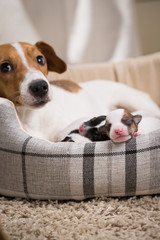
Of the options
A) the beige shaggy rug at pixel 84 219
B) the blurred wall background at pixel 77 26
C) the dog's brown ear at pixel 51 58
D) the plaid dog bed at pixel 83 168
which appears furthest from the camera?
the blurred wall background at pixel 77 26

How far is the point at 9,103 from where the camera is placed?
1.35m

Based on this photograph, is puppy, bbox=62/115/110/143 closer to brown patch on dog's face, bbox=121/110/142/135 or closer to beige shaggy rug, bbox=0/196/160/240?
brown patch on dog's face, bbox=121/110/142/135

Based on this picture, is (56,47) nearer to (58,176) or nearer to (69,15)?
(69,15)

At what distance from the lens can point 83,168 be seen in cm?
117

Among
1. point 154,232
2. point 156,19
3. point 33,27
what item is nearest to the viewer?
point 154,232

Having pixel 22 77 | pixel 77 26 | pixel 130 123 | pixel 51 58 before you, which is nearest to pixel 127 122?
pixel 130 123

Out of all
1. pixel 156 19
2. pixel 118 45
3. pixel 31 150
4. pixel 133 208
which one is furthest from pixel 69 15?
pixel 133 208

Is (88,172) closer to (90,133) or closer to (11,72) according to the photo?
(90,133)

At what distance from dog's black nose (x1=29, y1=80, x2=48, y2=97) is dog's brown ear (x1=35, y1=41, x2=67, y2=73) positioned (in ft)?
1.49

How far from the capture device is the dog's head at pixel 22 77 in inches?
54.2

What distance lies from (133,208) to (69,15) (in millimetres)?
2040

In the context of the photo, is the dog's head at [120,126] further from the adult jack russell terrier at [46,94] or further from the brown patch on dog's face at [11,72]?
the brown patch on dog's face at [11,72]

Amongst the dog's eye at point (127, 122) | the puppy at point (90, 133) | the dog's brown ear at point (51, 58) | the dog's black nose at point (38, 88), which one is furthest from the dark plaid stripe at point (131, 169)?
the dog's brown ear at point (51, 58)

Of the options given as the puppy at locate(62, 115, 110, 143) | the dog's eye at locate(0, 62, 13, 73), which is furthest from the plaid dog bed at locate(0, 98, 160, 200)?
the dog's eye at locate(0, 62, 13, 73)
